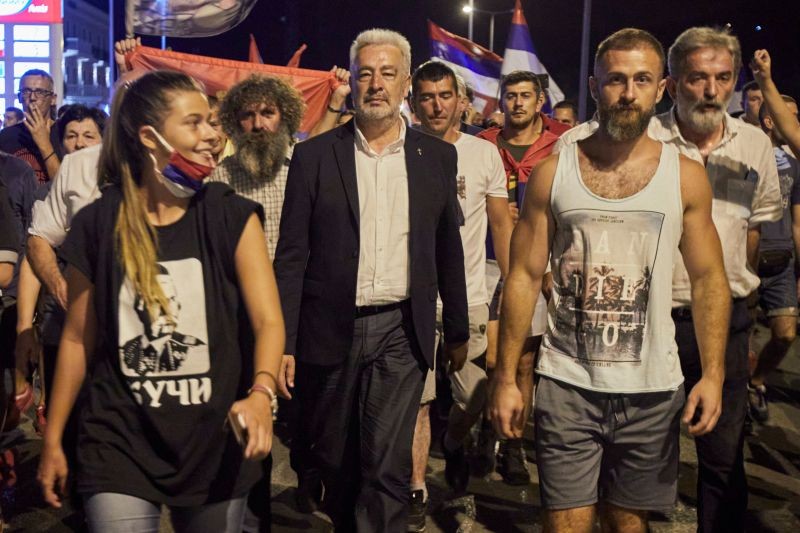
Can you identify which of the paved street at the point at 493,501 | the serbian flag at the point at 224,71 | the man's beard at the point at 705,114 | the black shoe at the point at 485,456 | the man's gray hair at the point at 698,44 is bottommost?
the paved street at the point at 493,501

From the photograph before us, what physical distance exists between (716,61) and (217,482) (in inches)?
117

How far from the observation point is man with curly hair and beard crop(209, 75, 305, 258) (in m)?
5.45

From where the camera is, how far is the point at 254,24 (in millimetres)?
56188

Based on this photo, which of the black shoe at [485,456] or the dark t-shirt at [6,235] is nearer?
the dark t-shirt at [6,235]

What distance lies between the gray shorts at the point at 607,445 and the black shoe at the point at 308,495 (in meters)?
2.09

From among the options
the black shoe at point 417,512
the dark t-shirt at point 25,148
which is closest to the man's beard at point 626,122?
the black shoe at point 417,512

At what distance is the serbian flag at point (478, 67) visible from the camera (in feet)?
49.2

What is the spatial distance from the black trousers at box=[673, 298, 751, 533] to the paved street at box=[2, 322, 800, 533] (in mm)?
971

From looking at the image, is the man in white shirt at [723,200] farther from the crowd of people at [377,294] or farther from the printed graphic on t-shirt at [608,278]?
the printed graphic on t-shirt at [608,278]

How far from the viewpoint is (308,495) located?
19.2 feet

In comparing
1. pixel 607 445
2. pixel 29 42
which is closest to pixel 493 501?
pixel 607 445

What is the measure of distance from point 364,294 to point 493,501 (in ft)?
6.64

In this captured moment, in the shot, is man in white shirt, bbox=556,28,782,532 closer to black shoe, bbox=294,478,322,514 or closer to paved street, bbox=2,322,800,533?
paved street, bbox=2,322,800,533

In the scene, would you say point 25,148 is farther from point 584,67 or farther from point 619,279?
point 584,67
